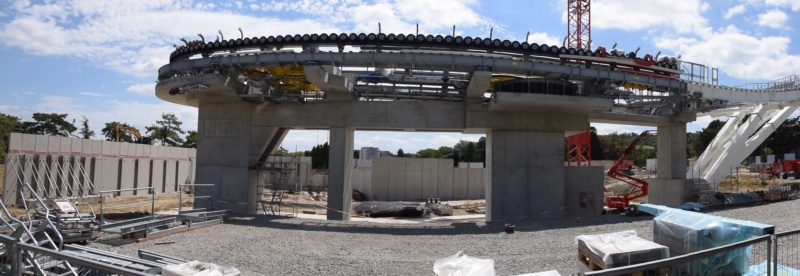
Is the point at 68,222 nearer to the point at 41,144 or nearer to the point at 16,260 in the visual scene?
the point at 16,260

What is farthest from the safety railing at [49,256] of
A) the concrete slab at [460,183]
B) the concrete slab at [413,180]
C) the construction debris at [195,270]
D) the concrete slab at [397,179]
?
the concrete slab at [460,183]

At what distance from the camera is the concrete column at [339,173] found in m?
20.8

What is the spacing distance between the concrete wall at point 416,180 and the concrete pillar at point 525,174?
21177 mm

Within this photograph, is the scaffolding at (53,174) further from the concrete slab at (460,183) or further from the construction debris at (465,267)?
the concrete slab at (460,183)

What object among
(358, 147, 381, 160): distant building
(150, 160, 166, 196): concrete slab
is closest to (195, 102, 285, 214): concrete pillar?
(150, 160, 166, 196): concrete slab

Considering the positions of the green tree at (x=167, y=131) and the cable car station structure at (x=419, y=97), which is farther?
the green tree at (x=167, y=131)

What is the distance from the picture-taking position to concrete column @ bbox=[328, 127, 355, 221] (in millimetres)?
20812

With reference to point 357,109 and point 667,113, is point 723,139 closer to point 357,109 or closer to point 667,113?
point 667,113

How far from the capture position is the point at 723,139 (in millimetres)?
32375

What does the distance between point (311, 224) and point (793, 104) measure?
28.0 metres

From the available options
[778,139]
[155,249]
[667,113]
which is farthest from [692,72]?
[778,139]

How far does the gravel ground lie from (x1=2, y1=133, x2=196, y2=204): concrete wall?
1225 cm

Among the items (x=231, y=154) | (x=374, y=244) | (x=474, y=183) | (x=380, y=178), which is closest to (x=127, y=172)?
(x=231, y=154)

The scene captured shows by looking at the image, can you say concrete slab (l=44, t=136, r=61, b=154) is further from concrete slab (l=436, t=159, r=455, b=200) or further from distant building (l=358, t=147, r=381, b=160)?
distant building (l=358, t=147, r=381, b=160)
